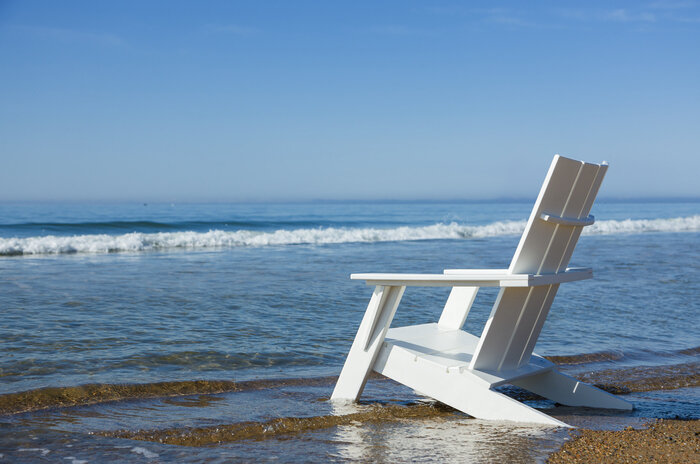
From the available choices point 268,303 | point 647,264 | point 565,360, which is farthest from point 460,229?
point 565,360

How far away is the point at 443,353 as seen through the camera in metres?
4.41

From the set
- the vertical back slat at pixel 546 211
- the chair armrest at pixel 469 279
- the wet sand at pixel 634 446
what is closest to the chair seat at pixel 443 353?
the chair armrest at pixel 469 279

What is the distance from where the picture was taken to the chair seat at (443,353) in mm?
4108

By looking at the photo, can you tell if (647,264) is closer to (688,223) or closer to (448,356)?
(448,356)

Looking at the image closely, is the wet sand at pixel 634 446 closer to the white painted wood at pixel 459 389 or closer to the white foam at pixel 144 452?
the white painted wood at pixel 459 389

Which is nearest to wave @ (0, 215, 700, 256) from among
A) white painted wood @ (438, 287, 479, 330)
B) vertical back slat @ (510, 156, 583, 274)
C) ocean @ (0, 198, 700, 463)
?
ocean @ (0, 198, 700, 463)

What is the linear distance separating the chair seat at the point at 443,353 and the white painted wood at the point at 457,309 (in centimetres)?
13

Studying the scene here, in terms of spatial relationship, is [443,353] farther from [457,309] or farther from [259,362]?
[259,362]

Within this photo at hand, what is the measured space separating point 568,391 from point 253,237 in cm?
1904

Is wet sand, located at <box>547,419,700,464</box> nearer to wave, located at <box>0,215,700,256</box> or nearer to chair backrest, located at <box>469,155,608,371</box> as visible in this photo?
chair backrest, located at <box>469,155,608,371</box>

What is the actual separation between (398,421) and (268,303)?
15.9 ft

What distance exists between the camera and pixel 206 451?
11.8 ft

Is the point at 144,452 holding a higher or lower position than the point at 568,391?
lower

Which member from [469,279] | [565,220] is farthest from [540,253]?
[469,279]
